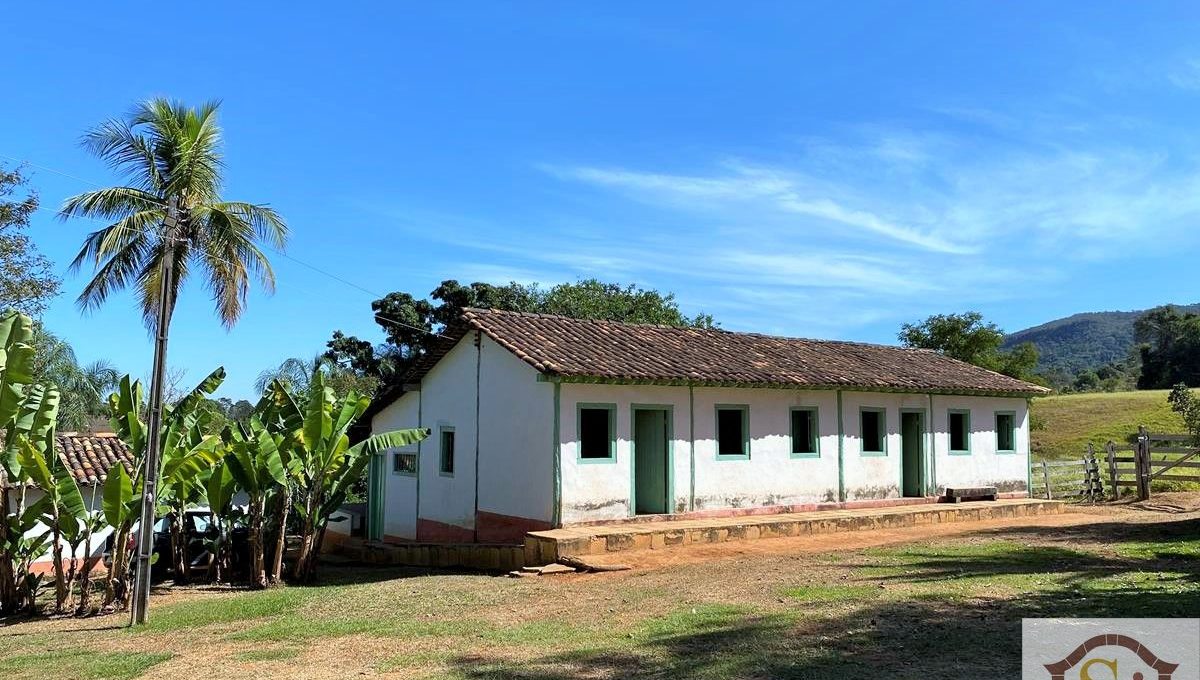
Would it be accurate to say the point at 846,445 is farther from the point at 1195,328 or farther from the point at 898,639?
the point at 1195,328

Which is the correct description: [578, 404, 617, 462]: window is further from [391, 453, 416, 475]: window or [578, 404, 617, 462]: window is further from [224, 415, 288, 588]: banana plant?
[391, 453, 416, 475]: window

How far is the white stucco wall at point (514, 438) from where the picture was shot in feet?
49.4

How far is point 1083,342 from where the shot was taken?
14000 centimetres

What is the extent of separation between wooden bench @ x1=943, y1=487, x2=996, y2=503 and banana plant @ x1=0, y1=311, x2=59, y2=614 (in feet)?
59.0

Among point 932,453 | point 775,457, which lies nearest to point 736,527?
point 775,457

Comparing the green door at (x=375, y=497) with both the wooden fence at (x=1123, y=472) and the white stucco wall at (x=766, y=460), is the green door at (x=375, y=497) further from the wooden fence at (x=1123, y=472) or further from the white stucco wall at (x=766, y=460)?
the wooden fence at (x=1123, y=472)

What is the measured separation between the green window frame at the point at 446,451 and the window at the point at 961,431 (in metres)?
12.2

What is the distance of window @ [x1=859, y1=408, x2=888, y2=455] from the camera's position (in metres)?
19.4

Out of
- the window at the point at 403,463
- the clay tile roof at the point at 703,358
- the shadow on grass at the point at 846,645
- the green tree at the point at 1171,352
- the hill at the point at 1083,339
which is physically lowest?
the shadow on grass at the point at 846,645

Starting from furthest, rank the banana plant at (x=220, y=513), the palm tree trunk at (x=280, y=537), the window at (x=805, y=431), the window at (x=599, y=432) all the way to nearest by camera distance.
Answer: the window at (x=805, y=431), the window at (x=599, y=432), the palm tree trunk at (x=280, y=537), the banana plant at (x=220, y=513)

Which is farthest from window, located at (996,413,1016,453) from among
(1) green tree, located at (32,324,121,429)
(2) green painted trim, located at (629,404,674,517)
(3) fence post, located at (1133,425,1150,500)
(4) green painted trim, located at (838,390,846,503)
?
(1) green tree, located at (32,324,121,429)

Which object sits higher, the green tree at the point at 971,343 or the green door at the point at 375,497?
the green tree at the point at 971,343

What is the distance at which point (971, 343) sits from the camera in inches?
1458

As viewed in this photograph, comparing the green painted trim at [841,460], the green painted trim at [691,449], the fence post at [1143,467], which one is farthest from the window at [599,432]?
the fence post at [1143,467]
